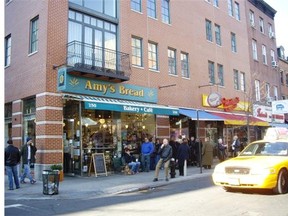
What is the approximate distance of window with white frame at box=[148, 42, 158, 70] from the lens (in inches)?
794

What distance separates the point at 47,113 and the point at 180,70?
10305 mm

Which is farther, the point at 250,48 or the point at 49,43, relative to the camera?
the point at 250,48

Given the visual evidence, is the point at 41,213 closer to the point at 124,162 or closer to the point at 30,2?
the point at 124,162

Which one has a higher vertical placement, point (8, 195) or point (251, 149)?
point (251, 149)

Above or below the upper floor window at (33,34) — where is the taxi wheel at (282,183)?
below

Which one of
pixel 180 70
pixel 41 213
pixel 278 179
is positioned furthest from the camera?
pixel 180 70

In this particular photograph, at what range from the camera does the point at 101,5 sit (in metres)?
17.7

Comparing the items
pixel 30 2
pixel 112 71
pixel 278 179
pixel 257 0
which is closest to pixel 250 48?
pixel 257 0

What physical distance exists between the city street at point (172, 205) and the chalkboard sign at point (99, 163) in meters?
5.07

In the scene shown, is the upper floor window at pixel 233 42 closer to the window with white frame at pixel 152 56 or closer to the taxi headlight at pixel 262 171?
the window with white frame at pixel 152 56

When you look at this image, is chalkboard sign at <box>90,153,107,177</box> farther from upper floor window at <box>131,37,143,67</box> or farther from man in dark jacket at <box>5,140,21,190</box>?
upper floor window at <box>131,37,143,67</box>

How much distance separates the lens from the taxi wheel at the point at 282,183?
9.23 metres

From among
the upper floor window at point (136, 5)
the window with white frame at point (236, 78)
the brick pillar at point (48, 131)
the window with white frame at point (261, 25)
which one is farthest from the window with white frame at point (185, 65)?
the window with white frame at point (261, 25)

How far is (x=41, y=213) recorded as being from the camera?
8.28m
